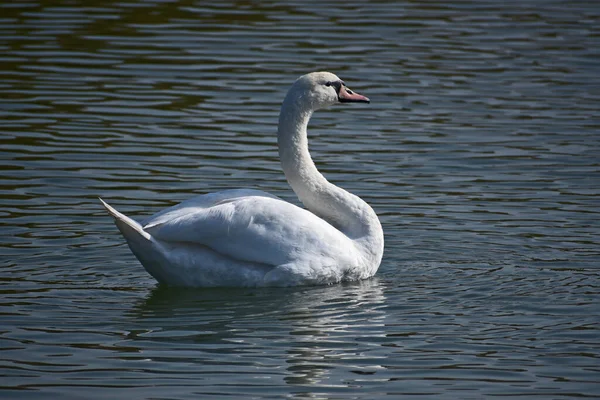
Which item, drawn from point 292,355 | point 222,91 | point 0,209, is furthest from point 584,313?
point 222,91

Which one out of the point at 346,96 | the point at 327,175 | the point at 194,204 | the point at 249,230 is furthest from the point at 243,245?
the point at 327,175

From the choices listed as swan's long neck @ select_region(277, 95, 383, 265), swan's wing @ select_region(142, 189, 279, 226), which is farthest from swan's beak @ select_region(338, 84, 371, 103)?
swan's wing @ select_region(142, 189, 279, 226)

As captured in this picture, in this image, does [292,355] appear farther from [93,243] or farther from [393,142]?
[393,142]

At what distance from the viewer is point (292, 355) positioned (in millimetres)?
7973

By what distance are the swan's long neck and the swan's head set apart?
6 centimetres

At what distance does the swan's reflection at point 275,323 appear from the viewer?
26.0ft

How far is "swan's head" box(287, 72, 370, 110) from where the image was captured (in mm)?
10273

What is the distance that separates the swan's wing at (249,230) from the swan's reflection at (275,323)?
32 cm

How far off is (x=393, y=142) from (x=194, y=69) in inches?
177

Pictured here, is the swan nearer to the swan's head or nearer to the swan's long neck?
the swan's long neck

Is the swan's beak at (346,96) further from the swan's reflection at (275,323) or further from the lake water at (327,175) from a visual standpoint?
the swan's reflection at (275,323)

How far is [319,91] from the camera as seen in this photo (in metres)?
10.4

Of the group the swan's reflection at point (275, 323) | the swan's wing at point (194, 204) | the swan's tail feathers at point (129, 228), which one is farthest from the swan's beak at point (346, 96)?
the swan's tail feathers at point (129, 228)

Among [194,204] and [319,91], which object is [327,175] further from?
[194,204]
